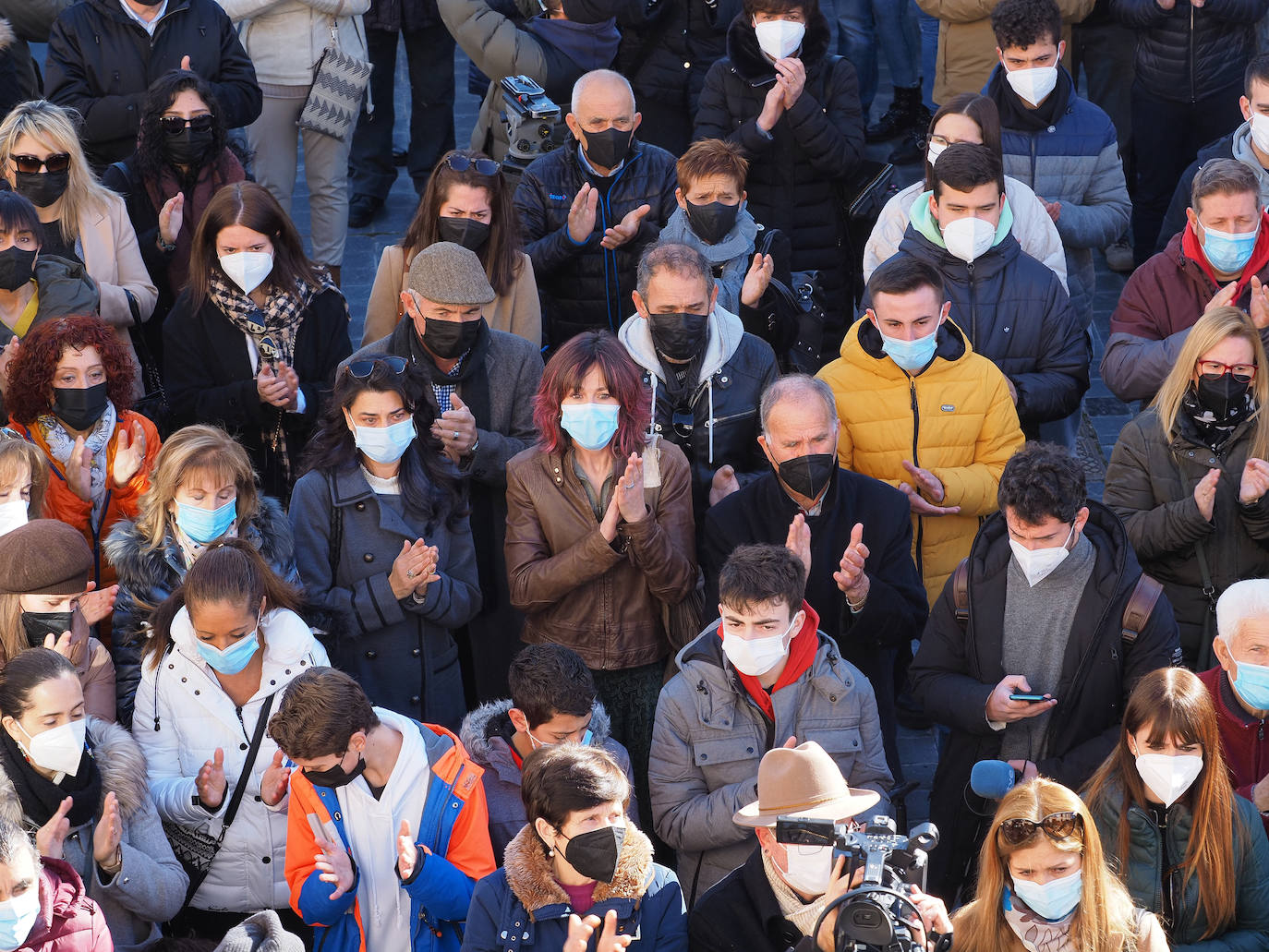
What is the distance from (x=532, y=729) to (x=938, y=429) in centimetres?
233

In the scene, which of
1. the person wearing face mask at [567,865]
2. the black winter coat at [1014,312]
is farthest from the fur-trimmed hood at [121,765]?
the black winter coat at [1014,312]

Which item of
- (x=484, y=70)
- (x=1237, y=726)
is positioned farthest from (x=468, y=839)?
(x=484, y=70)

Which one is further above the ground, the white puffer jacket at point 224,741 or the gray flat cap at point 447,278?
the gray flat cap at point 447,278

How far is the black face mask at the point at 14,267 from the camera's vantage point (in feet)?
25.5

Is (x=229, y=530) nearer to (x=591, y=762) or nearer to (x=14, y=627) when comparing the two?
(x=14, y=627)

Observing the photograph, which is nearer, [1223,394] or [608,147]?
[1223,394]

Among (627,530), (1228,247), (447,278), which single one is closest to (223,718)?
(627,530)

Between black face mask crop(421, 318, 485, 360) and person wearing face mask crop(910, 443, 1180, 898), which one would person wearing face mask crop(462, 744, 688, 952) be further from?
black face mask crop(421, 318, 485, 360)

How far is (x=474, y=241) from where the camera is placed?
8125 millimetres

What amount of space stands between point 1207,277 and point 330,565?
397 centimetres

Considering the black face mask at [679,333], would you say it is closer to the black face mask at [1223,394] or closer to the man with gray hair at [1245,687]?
the black face mask at [1223,394]

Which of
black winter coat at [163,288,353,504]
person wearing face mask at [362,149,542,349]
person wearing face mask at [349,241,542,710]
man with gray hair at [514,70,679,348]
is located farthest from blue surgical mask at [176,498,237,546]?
man with gray hair at [514,70,679,348]

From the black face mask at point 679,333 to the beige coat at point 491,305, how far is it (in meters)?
0.96

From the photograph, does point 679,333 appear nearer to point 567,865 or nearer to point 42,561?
point 42,561
